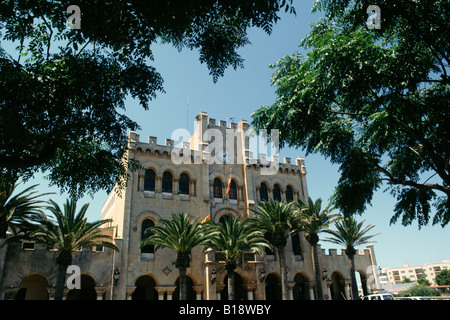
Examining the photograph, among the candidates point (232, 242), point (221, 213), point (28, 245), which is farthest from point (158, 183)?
point (28, 245)

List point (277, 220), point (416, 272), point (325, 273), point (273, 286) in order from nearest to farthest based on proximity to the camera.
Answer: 1. point (277, 220)
2. point (273, 286)
3. point (325, 273)
4. point (416, 272)

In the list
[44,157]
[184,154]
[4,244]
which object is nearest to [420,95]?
[44,157]

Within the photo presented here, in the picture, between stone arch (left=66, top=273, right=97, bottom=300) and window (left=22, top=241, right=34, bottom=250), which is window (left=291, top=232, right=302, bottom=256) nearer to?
stone arch (left=66, top=273, right=97, bottom=300)

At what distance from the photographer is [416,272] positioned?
488ft

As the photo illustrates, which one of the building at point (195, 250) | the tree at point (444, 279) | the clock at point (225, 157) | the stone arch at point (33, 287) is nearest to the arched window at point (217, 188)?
the building at point (195, 250)

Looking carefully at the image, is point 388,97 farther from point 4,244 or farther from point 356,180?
point 4,244

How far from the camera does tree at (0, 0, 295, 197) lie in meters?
6.40

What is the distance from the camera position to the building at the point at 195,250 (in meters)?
21.8

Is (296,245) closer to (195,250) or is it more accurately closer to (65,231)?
(195,250)

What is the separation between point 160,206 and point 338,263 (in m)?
18.5

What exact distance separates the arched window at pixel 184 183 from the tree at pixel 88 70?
689 inches

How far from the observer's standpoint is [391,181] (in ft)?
46.0

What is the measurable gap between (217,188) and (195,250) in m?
6.14
